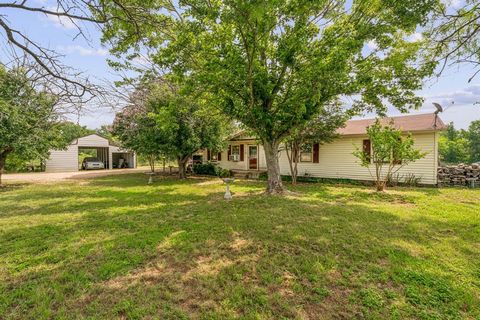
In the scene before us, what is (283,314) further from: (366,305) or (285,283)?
(366,305)

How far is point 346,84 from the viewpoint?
801cm

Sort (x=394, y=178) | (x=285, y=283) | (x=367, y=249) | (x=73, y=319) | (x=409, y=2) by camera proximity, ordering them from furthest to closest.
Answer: (x=394, y=178), (x=409, y=2), (x=367, y=249), (x=285, y=283), (x=73, y=319)

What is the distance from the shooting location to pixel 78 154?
25703 millimetres

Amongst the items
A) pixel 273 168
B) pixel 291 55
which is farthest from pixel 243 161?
pixel 291 55

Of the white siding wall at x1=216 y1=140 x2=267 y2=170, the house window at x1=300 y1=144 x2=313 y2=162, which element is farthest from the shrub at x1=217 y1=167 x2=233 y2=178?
the house window at x1=300 y1=144 x2=313 y2=162

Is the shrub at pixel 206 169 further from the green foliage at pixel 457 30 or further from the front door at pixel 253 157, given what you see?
the green foliage at pixel 457 30

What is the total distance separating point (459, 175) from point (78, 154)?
30.6 meters

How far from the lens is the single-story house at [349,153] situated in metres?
11.5

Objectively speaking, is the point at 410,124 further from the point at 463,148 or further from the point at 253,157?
the point at 463,148

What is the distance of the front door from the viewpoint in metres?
17.7

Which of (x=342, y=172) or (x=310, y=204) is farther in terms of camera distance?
(x=342, y=172)

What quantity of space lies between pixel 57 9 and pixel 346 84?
7504 mm

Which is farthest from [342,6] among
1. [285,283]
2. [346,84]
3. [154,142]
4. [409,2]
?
[154,142]

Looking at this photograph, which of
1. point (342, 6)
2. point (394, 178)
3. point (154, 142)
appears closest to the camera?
point (342, 6)
